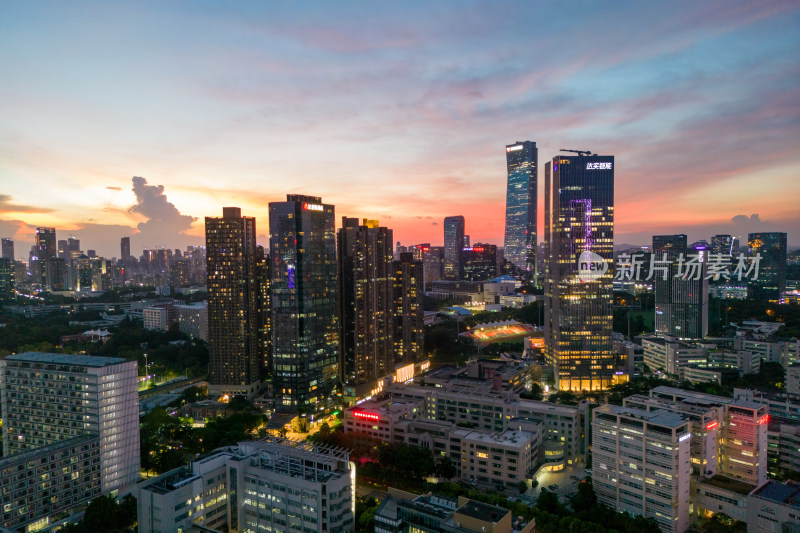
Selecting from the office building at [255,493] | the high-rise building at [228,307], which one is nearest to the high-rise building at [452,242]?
the high-rise building at [228,307]

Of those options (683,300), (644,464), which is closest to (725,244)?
(683,300)

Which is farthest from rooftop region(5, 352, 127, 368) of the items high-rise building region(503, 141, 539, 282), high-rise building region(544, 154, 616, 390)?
high-rise building region(503, 141, 539, 282)

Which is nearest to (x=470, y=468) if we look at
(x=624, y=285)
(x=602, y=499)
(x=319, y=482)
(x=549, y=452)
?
(x=549, y=452)

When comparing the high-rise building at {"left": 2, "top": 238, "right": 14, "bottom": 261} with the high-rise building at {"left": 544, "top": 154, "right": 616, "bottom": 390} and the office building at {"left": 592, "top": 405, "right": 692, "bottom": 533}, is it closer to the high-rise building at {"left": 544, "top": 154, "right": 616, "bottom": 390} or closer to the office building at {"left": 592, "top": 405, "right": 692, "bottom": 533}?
the high-rise building at {"left": 544, "top": 154, "right": 616, "bottom": 390}

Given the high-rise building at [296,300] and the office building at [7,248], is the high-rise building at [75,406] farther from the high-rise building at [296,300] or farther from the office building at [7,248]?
the office building at [7,248]

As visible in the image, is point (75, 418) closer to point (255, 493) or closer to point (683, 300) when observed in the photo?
point (255, 493)

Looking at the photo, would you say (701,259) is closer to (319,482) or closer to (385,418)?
(385,418)

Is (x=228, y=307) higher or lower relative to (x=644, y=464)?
higher
